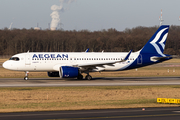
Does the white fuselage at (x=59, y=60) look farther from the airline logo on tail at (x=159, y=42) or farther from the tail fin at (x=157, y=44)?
the airline logo on tail at (x=159, y=42)

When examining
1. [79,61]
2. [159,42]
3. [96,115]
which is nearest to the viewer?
[96,115]

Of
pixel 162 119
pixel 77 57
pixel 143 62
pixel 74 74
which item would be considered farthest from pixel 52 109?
pixel 143 62

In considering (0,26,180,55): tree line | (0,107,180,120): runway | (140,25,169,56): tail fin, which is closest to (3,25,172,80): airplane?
(140,25,169,56): tail fin

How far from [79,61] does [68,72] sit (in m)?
4.21

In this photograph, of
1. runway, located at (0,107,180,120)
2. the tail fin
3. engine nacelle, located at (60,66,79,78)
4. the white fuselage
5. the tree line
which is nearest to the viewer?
runway, located at (0,107,180,120)

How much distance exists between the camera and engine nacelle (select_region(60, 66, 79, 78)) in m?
41.8

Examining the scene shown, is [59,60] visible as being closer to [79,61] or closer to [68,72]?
[79,61]

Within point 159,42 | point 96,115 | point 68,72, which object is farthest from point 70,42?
point 96,115

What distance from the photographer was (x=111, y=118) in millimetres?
16188

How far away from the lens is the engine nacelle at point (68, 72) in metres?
41.8

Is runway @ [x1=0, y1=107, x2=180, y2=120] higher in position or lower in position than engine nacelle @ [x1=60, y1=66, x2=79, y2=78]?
lower

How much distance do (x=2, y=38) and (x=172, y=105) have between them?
479ft

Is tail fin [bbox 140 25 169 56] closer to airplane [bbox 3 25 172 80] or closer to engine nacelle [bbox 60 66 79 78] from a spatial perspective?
airplane [bbox 3 25 172 80]

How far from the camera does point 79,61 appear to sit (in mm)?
45531
